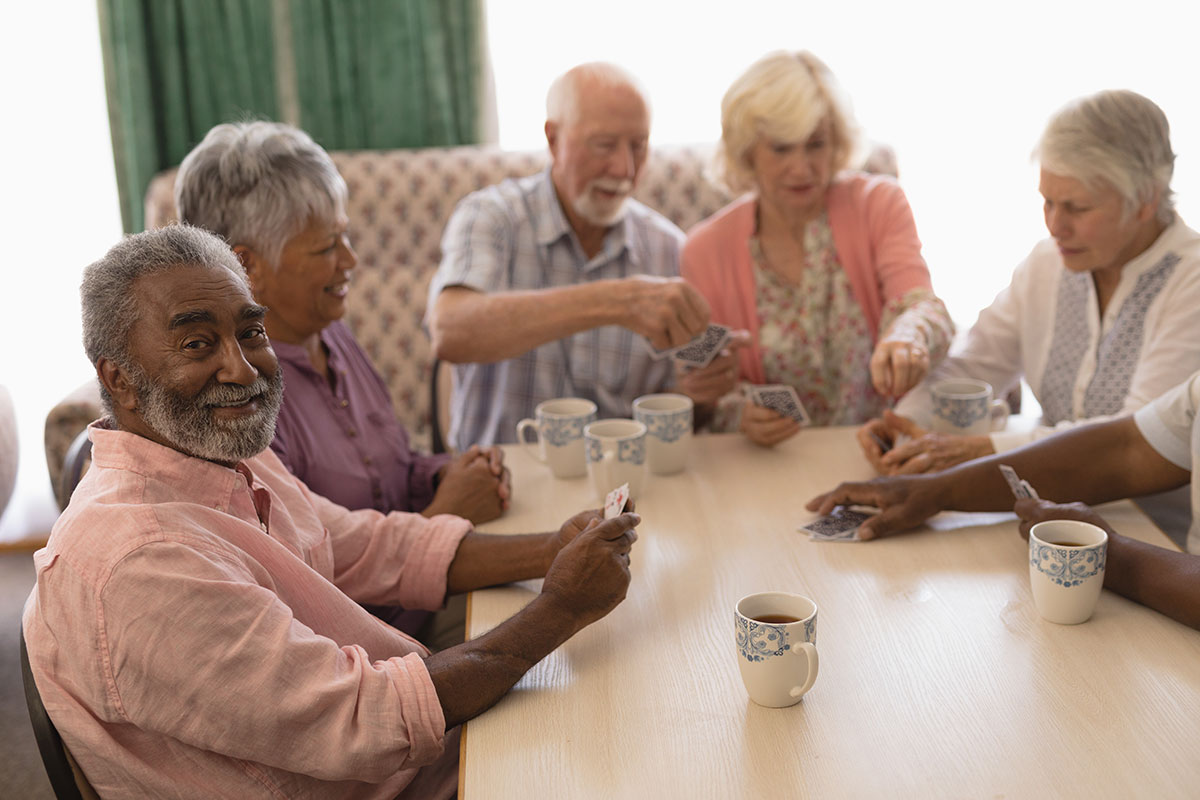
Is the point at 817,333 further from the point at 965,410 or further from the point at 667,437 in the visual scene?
the point at 667,437

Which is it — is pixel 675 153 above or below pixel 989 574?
above

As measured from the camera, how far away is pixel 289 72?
3.79m

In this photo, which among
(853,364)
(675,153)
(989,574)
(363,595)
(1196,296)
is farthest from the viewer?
(675,153)

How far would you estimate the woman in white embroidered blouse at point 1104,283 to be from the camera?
1922mm

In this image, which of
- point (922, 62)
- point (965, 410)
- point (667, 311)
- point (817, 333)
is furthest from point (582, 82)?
point (922, 62)

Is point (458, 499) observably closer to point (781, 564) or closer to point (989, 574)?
point (781, 564)

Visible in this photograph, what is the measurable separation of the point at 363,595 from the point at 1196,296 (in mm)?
1611

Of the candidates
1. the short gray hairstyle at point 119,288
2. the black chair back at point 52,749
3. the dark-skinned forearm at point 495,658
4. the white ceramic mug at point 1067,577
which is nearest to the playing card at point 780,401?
the white ceramic mug at point 1067,577

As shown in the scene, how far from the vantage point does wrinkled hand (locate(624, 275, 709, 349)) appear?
2.06 metres

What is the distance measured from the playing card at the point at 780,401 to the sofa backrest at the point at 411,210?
1.64 m

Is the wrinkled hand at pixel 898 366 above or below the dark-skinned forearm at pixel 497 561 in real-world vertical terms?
above

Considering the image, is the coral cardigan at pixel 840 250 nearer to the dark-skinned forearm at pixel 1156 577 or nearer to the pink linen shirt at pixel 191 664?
the dark-skinned forearm at pixel 1156 577

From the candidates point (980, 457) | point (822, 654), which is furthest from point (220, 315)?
point (980, 457)

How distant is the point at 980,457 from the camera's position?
5.91 ft
